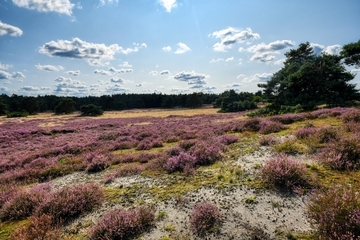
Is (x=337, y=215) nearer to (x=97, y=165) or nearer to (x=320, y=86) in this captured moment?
(x=97, y=165)

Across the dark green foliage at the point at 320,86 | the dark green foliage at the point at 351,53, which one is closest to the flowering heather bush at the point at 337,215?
the dark green foliage at the point at 320,86

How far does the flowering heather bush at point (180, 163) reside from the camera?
8133mm

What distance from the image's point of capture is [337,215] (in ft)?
11.7

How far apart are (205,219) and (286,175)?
2.81 metres

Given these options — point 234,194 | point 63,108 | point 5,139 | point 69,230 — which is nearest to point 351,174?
point 234,194

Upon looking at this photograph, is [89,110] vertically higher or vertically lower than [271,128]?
lower

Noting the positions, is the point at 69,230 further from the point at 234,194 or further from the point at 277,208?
the point at 277,208

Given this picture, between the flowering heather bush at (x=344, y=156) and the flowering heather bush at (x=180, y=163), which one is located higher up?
the flowering heather bush at (x=344, y=156)

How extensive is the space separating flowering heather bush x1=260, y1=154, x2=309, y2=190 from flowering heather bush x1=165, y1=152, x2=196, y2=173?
3137mm

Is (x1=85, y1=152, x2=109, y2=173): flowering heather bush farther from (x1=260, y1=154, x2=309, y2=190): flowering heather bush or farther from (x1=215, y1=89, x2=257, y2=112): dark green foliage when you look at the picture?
(x1=215, y1=89, x2=257, y2=112): dark green foliage

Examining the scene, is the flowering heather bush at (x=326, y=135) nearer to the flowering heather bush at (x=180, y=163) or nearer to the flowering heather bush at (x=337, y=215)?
the flowering heather bush at (x=337, y=215)

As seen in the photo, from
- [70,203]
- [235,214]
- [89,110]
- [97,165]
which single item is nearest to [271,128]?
[235,214]

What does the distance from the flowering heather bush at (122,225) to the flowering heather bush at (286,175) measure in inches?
144

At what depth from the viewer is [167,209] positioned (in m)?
5.41
